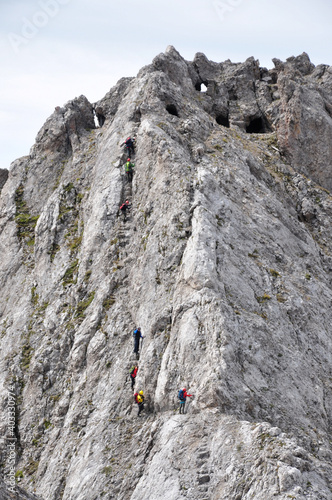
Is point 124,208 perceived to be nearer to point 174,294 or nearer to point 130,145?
point 130,145

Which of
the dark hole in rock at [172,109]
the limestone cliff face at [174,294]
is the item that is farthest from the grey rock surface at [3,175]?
the dark hole in rock at [172,109]

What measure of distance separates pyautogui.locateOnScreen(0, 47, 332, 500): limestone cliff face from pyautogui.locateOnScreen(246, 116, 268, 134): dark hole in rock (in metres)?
0.35

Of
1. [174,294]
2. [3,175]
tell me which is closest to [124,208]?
[174,294]

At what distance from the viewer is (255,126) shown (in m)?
57.4

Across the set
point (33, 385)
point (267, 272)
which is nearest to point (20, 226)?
point (33, 385)

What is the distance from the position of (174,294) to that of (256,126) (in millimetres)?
35532

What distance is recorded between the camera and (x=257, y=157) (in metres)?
47.0

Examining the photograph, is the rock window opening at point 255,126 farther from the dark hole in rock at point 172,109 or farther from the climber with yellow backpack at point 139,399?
the climber with yellow backpack at point 139,399

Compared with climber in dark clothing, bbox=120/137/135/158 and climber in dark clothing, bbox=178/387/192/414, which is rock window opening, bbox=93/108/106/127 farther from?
climber in dark clothing, bbox=178/387/192/414

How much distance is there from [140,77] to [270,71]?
21.7 meters

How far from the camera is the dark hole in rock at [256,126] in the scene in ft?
185

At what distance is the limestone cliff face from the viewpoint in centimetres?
2189

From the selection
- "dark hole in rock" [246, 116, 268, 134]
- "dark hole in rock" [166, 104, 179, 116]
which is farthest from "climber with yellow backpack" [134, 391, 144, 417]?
"dark hole in rock" [246, 116, 268, 134]

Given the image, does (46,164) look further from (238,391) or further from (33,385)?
(238,391)
